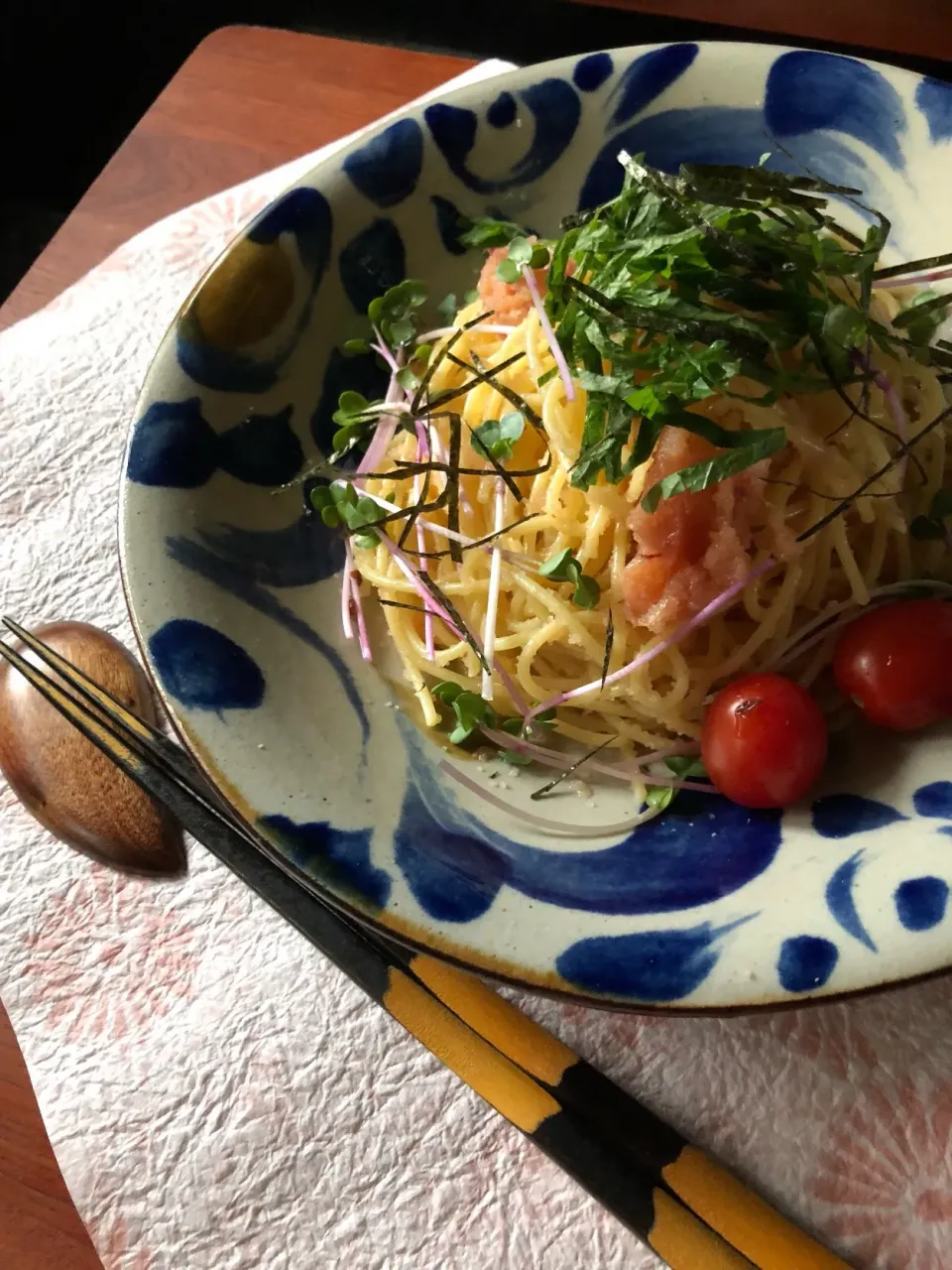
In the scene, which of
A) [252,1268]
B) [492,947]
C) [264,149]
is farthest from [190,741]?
[264,149]

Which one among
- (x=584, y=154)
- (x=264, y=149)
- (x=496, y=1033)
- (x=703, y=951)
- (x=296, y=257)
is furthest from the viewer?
(x=264, y=149)

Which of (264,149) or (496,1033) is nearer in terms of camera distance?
(496,1033)

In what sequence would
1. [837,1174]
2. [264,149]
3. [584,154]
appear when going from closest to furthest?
[837,1174], [584,154], [264,149]

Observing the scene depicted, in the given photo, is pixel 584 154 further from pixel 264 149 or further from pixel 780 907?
pixel 780 907

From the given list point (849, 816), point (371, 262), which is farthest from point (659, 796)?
point (371, 262)

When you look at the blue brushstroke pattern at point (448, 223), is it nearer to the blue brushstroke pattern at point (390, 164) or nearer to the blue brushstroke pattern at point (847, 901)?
the blue brushstroke pattern at point (390, 164)

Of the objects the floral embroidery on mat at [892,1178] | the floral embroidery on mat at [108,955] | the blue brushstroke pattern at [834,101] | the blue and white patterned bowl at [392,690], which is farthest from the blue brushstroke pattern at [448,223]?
the floral embroidery on mat at [892,1178]
